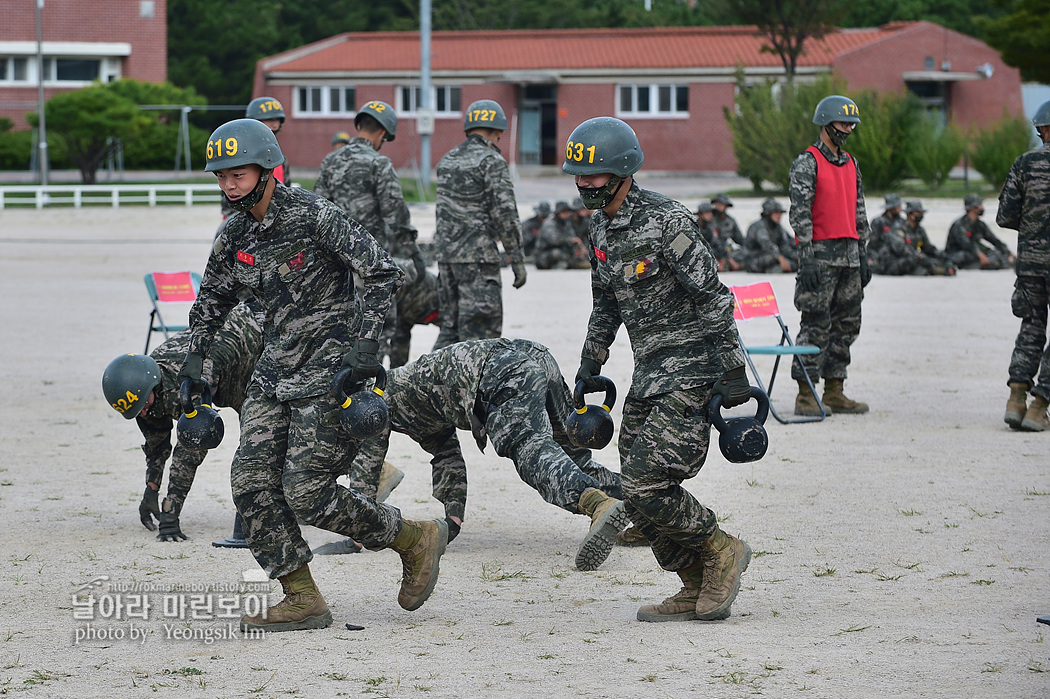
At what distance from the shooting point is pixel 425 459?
29.2ft

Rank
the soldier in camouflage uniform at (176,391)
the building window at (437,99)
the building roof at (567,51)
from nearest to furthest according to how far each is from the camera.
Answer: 1. the soldier in camouflage uniform at (176,391)
2. the building roof at (567,51)
3. the building window at (437,99)

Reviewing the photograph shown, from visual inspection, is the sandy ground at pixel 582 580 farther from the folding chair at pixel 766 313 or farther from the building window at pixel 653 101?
the building window at pixel 653 101

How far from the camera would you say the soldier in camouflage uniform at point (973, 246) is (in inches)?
844

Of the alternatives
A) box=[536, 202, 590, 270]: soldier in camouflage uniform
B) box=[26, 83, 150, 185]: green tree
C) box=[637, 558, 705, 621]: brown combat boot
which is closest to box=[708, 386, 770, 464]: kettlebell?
box=[637, 558, 705, 621]: brown combat boot

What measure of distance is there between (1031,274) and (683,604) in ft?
16.7

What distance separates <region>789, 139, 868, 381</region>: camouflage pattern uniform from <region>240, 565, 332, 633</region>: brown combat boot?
545 centimetres

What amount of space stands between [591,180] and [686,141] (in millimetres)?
43545

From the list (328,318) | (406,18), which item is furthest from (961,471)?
(406,18)

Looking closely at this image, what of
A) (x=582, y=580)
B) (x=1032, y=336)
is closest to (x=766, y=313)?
(x=1032, y=336)

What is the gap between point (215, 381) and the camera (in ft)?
22.1

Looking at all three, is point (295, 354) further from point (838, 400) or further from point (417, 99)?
point (417, 99)

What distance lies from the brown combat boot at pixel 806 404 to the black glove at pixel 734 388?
16.8ft

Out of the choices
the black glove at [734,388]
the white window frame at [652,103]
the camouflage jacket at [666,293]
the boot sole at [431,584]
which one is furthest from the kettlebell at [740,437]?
the white window frame at [652,103]

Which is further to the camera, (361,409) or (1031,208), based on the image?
(1031,208)
